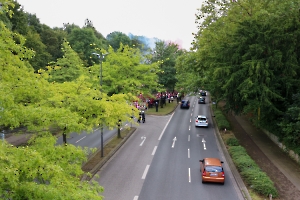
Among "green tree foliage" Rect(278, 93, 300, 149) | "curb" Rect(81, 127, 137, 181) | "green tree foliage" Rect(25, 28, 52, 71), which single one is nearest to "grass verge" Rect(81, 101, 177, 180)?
"curb" Rect(81, 127, 137, 181)

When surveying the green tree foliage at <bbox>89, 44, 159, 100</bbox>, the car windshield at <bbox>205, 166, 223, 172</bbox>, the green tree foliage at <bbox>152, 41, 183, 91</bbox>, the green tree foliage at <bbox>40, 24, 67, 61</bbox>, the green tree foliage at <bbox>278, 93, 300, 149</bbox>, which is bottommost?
the car windshield at <bbox>205, 166, 223, 172</bbox>

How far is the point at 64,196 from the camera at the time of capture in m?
7.04

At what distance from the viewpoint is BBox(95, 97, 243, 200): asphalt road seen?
49.9 feet

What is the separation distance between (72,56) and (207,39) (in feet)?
49.8

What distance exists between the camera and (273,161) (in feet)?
67.4

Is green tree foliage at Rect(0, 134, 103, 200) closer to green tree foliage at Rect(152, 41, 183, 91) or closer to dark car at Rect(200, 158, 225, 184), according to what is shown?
dark car at Rect(200, 158, 225, 184)

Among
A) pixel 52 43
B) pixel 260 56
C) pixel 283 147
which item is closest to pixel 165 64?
pixel 52 43

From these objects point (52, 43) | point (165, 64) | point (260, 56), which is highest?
point (52, 43)

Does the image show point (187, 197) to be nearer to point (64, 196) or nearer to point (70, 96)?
point (70, 96)

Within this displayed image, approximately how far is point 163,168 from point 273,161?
8.51 m

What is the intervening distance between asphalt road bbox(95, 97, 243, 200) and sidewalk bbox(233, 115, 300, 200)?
2.58 meters

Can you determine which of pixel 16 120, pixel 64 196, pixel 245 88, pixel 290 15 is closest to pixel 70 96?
pixel 16 120

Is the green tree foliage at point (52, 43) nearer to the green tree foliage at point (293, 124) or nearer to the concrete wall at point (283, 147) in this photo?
the concrete wall at point (283, 147)

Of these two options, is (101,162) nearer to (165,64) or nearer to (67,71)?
(67,71)
